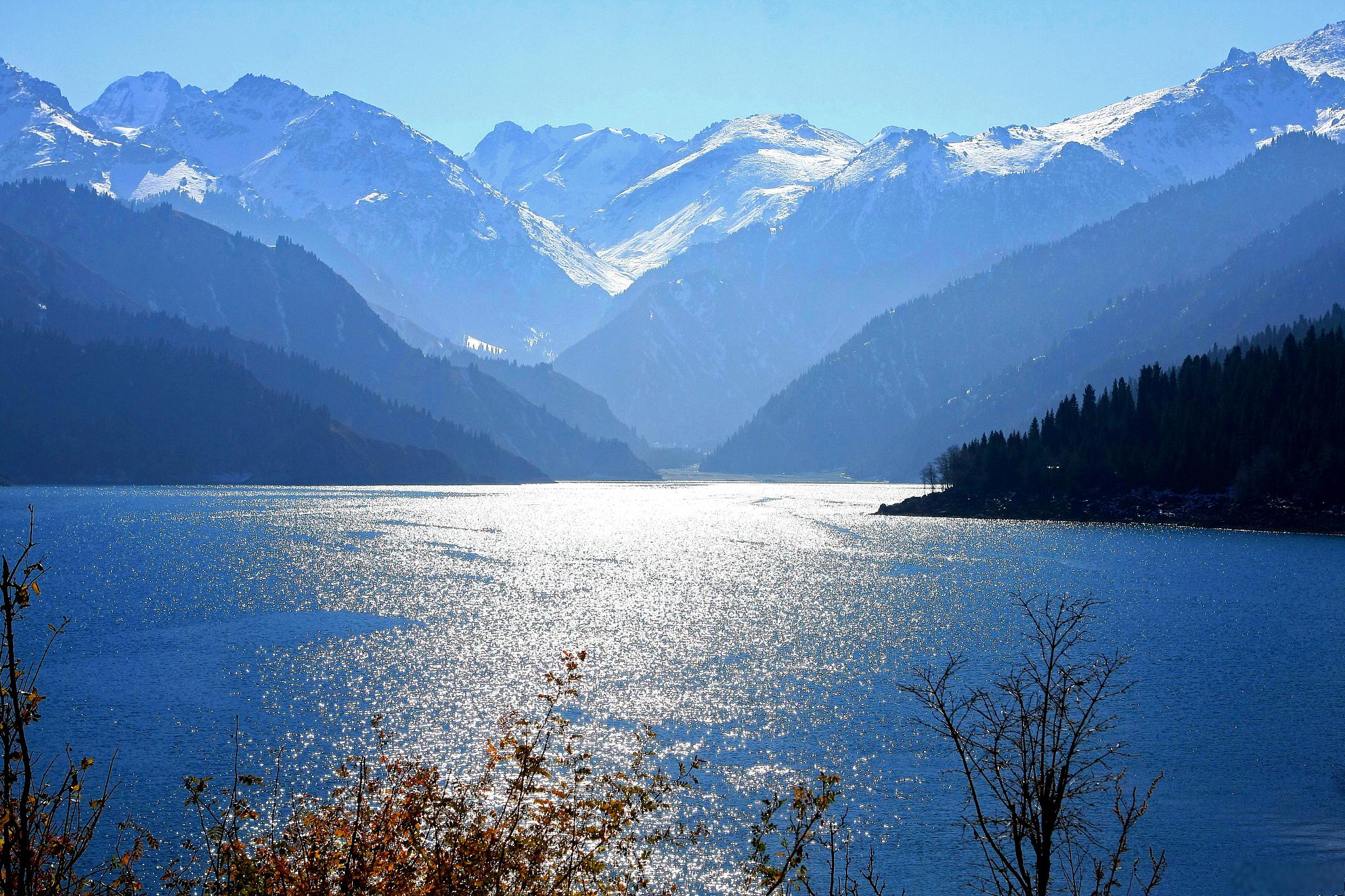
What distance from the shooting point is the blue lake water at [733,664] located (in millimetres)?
43656

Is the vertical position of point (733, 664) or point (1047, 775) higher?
point (1047, 775)

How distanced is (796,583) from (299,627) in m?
61.7

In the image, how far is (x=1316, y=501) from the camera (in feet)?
604

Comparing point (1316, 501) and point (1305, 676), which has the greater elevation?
point (1316, 501)

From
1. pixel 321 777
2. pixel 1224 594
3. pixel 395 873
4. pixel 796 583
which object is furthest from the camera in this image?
pixel 796 583

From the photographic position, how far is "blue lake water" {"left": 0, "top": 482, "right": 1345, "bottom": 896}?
43656mm

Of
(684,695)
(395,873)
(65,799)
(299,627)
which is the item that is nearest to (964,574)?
(684,695)

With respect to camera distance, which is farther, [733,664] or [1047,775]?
[733,664]

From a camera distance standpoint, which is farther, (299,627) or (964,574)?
(964,574)

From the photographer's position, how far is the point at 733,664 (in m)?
74.4

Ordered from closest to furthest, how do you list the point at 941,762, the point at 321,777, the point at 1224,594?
the point at 321,777
the point at 941,762
the point at 1224,594

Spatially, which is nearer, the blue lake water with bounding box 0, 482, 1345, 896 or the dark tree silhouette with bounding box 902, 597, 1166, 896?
the dark tree silhouette with bounding box 902, 597, 1166, 896

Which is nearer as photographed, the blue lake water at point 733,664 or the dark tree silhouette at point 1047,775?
the dark tree silhouette at point 1047,775

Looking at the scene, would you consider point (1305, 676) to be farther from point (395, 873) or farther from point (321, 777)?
point (395, 873)
